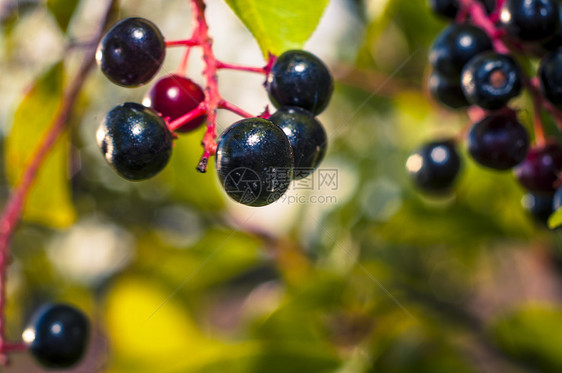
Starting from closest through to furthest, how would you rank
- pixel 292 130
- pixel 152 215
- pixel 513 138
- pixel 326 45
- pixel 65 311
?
pixel 292 130 → pixel 513 138 → pixel 65 311 → pixel 326 45 → pixel 152 215

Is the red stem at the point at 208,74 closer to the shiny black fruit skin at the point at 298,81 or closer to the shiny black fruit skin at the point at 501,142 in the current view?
the shiny black fruit skin at the point at 298,81

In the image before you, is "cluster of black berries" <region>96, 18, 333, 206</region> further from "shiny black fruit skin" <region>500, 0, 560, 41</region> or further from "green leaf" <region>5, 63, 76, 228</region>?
"green leaf" <region>5, 63, 76, 228</region>

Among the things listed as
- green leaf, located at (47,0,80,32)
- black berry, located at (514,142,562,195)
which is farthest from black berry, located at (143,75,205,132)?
black berry, located at (514,142,562,195)

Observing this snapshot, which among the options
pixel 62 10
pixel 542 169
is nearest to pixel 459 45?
pixel 542 169

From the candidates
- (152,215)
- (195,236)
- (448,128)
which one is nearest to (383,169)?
(448,128)

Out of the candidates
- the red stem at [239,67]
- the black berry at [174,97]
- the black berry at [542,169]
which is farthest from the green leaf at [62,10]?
the black berry at [542,169]

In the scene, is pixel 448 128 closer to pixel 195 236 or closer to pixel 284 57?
pixel 195 236
